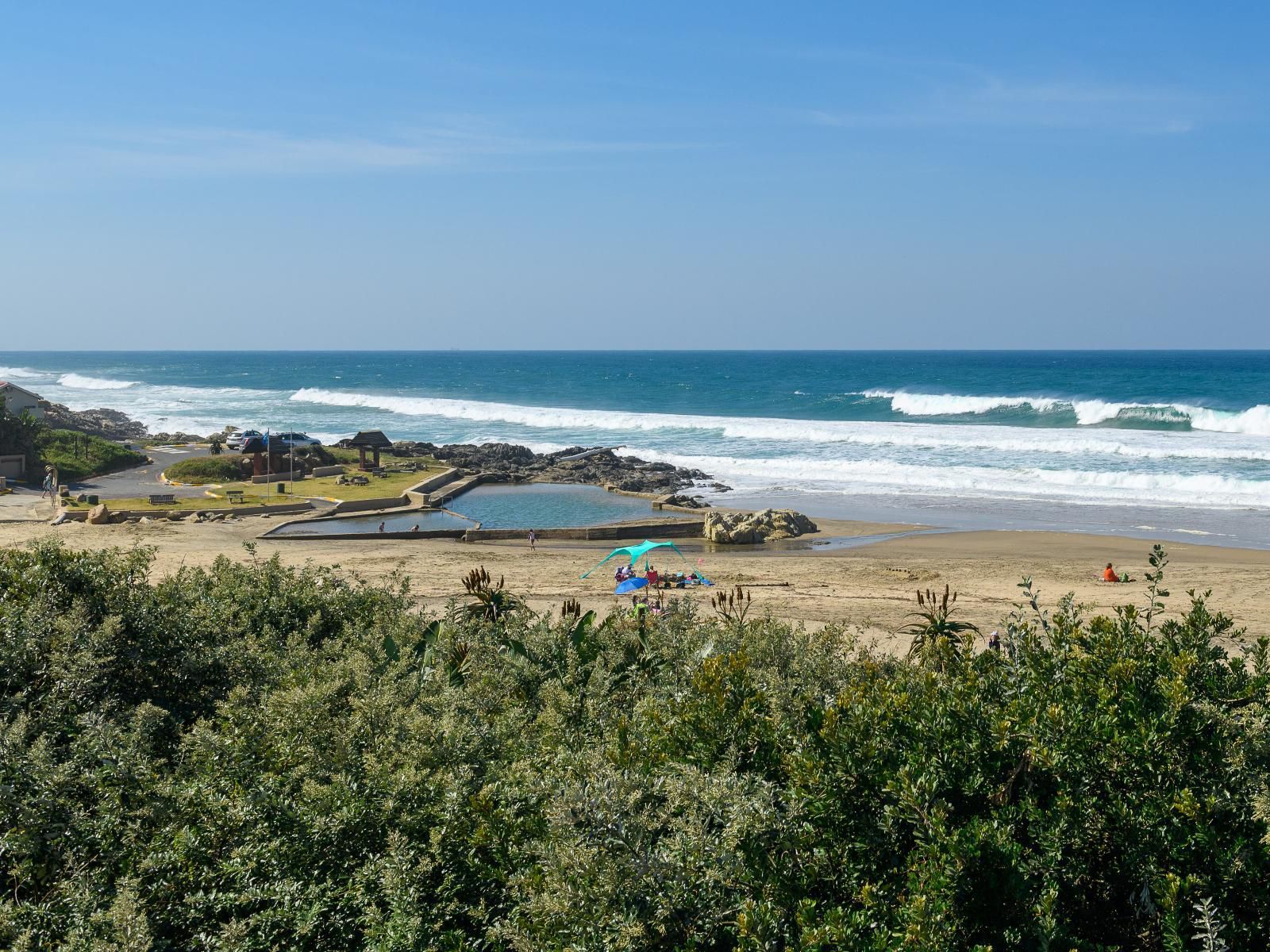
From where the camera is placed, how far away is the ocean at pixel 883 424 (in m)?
34.4

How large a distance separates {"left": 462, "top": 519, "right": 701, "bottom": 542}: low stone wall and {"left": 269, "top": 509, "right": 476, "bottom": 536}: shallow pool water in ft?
3.93

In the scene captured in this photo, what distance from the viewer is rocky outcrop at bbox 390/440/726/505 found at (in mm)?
39688

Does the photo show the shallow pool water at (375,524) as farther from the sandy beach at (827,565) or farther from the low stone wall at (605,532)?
the low stone wall at (605,532)

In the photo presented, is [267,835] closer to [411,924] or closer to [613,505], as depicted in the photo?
[411,924]

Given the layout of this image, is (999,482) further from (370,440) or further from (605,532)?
(370,440)

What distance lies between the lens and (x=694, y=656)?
757 cm

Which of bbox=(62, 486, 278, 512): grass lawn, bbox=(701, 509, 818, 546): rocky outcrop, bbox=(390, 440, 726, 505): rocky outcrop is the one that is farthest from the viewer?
bbox=(390, 440, 726, 505): rocky outcrop

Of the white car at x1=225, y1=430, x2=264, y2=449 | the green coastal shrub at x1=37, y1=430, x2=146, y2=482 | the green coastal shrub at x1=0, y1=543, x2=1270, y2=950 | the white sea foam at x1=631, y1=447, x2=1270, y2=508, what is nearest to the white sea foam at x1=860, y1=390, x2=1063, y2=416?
the white sea foam at x1=631, y1=447, x2=1270, y2=508

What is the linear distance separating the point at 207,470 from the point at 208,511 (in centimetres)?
854

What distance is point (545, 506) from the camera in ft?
112

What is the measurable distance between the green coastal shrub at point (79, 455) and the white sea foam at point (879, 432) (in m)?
30.6

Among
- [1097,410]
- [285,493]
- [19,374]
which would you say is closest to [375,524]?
[285,493]

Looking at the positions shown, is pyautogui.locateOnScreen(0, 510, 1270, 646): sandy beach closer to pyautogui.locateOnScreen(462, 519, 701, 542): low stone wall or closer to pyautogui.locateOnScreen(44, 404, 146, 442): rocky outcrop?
pyautogui.locateOnScreen(462, 519, 701, 542): low stone wall

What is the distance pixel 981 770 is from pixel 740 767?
3.60 feet
